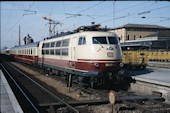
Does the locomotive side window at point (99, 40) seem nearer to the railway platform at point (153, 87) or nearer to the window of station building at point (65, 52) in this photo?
the railway platform at point (153, 87)

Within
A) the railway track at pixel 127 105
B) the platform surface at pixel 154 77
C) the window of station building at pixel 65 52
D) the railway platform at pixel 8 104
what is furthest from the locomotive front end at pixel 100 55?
the railway platform at pixel 8 104

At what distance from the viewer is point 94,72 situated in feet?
49.1

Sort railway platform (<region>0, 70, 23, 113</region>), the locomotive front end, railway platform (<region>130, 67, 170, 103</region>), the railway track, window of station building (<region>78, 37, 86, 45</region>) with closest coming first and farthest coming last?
1. railway platform (<region>0, 70, 23, 113</region>)
2. the railway track
3. railway platform (<region>130, 67, 170, 103</region>)
4. the locomotive front end
5. window of station building (<region>78, 37, 86, 45</region>)

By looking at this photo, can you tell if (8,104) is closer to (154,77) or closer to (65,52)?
(65,52)

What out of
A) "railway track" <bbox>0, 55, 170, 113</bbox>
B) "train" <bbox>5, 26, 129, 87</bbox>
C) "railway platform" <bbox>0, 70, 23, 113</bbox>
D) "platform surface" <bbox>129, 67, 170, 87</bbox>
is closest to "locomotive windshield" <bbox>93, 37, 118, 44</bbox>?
"train" <bbox>5, 26, 129, 87</bbox>

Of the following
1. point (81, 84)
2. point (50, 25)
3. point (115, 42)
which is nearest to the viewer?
point (115, 42)

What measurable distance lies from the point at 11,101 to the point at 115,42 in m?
6.95

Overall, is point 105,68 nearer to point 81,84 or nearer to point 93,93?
point 93,93

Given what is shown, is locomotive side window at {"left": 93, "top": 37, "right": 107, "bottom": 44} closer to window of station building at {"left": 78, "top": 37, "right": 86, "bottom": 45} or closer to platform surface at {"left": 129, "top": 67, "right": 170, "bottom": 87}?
window of station building at {"left": 78, "top": 37, "right": 86, "bottom": 45}

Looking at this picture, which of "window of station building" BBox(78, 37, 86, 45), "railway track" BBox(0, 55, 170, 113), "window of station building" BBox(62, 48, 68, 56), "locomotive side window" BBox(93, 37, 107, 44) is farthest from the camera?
"window of station building" BBox(62, 48, 68, 56)

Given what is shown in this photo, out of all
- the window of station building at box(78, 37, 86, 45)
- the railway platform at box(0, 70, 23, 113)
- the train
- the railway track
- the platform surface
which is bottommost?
the railway track

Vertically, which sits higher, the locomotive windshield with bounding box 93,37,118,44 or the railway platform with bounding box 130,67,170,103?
the locomotive windshield with bounding box 93,37,118,44

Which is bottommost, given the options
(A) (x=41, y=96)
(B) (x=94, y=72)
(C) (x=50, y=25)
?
(A) (x=41, y=96)

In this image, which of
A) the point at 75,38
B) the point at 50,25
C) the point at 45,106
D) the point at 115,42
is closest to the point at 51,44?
the point at 75,38
